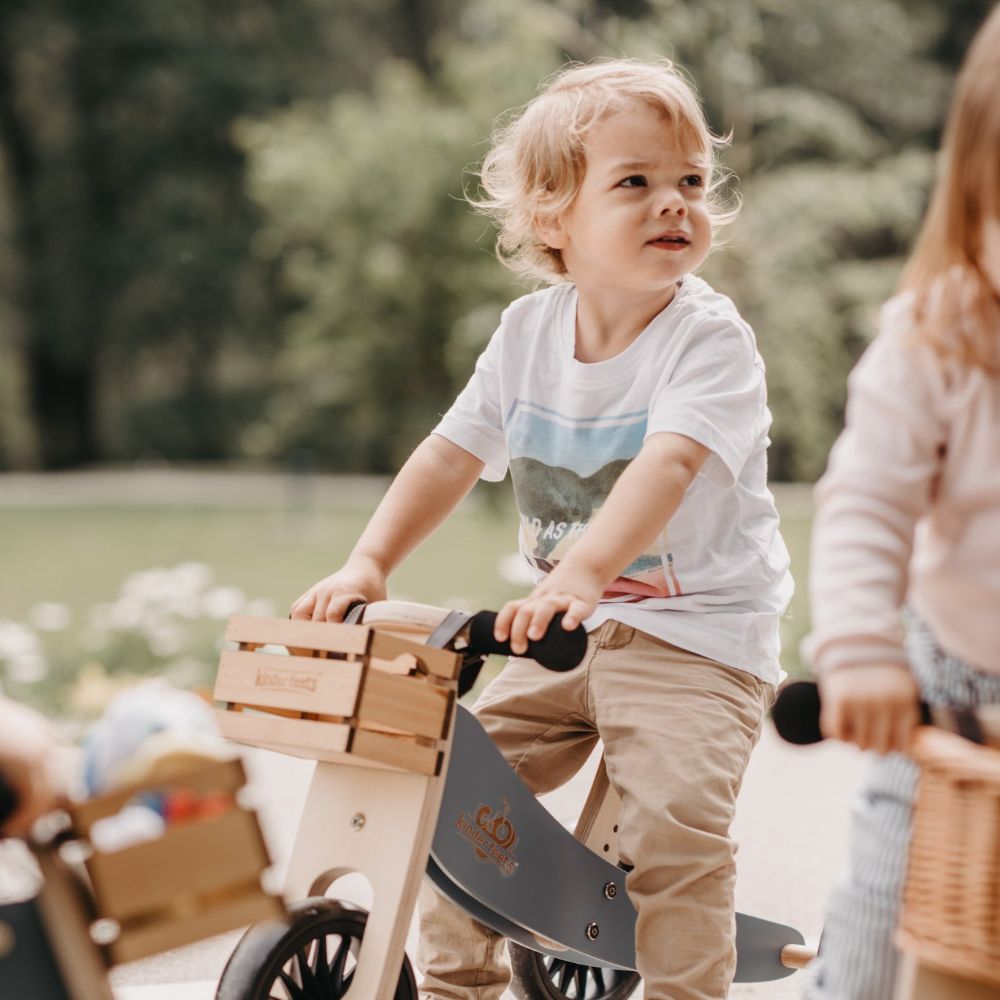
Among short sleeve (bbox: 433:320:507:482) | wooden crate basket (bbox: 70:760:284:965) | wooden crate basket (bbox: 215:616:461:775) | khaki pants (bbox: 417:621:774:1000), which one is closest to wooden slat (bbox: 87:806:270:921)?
wooden crate basket (bbox: 70:760:284:965)

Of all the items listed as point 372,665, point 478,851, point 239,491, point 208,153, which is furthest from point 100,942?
point 208,153

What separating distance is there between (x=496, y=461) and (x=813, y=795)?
2528mm

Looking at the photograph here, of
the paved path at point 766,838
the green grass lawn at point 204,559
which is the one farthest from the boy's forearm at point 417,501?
the green grass lawn at point 204,559

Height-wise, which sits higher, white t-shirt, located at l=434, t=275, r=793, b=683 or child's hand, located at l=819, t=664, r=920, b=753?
white t-shirt, located at l=434, t=275, r=793, b=683

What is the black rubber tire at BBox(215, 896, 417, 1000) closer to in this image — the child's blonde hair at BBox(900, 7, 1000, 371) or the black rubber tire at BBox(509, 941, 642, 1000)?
the black rubber tire at BBox(509, 941, 642, 1000)

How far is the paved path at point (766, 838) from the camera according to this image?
312 centimetres

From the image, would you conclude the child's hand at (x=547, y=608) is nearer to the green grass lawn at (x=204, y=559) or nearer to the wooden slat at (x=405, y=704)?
the wooden slat at (x=405, y=704)

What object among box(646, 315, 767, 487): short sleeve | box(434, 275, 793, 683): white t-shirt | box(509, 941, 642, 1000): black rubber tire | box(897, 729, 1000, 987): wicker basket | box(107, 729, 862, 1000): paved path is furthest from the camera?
box(107, 729, 862, 1000): paved path

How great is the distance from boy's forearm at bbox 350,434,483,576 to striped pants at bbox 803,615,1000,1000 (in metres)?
1.00

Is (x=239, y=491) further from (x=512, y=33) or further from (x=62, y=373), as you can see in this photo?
(x=512, y=33)

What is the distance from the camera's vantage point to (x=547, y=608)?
1887mm

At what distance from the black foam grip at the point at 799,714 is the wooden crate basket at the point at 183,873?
50 centimetres

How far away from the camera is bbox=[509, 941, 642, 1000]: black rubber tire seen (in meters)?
2.70

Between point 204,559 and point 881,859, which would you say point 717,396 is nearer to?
point 881,859
